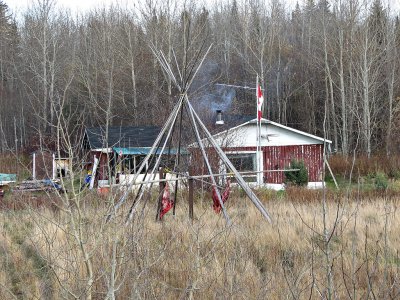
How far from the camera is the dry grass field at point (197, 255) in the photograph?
11.0 feet

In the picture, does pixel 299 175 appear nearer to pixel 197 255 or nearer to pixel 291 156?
pixel 291 156

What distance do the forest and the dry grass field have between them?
57.1 ft

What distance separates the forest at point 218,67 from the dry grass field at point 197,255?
57.1 feet

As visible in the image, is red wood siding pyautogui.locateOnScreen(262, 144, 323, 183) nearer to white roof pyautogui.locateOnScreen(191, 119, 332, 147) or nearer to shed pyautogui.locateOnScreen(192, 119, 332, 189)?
shed pyautogui.locateOnScreen(192, 119, 332, 189)

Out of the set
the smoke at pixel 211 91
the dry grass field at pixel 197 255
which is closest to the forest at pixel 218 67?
the smoke at pixel 211 91

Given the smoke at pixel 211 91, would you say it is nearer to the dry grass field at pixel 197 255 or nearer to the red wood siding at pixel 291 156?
the red wood siding at pixel 291 156

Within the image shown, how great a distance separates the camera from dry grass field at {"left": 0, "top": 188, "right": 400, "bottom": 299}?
3.35 meters

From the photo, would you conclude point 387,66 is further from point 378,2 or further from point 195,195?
point 195,195

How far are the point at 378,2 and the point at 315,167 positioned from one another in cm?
1742

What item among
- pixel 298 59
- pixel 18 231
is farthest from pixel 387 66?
pixel 18 231

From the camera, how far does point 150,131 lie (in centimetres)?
2078

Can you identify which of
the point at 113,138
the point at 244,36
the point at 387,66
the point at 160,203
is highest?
the point at 244,36

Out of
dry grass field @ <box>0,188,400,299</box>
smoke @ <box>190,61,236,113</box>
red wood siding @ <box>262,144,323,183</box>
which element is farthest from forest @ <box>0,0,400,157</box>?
dry grass field @ <box>0,188,400,299</box>

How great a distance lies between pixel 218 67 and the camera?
115ft
